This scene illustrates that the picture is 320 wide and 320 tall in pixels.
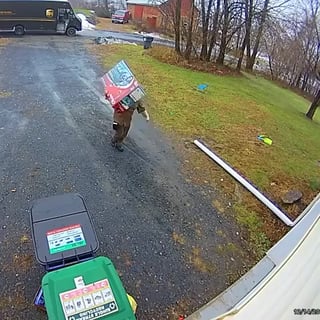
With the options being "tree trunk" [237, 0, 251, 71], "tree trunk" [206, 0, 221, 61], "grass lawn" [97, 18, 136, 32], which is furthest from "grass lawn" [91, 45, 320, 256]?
"grass lawn" [97, 18, 136, 32]

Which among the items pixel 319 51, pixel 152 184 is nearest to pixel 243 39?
pixel 319 51

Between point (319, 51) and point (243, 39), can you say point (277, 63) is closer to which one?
point (319, 51)

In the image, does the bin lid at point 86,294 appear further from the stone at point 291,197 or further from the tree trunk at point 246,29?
the tree trunk at point 246,29

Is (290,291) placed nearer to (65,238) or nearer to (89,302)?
(89,302)

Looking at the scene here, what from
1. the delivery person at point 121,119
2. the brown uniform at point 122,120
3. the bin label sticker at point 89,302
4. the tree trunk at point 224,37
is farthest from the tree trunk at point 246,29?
the bin label sticker at point 89,302

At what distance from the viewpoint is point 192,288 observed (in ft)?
12.4

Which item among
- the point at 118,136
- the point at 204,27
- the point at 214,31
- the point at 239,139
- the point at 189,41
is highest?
the point at 204,27

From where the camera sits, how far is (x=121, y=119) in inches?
226

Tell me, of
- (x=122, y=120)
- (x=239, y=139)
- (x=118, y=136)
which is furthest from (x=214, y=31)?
(x=122, y=120)

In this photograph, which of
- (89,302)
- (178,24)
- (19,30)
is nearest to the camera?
(89,302)

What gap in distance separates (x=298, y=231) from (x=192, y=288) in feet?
4.31

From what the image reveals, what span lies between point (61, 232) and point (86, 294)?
73 centimetres

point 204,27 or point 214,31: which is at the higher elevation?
point 204,27

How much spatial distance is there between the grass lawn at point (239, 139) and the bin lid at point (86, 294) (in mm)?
2505
